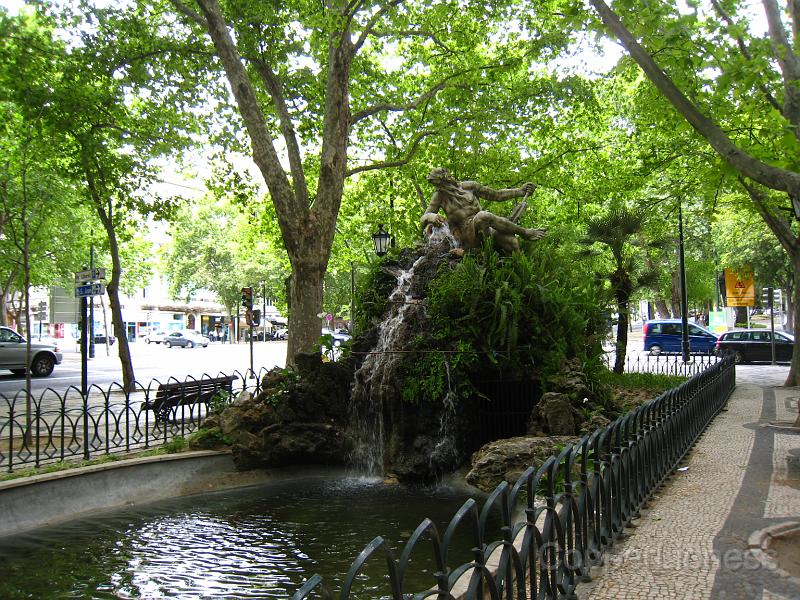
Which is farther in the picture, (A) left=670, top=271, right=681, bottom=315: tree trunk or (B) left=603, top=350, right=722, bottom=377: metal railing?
(A) left=670, top=271, right=681, bottom=315: tree trunk

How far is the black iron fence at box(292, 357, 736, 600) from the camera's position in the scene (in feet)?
8.49

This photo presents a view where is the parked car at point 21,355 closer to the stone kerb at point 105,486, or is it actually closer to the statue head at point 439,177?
the stone kerb at point 105,486

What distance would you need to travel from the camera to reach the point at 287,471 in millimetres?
9547

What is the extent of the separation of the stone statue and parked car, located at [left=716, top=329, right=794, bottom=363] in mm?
20221

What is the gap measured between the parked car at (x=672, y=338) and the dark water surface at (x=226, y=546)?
27.5 metres

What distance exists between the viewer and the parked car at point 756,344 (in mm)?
27750

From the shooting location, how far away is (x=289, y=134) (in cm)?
1403

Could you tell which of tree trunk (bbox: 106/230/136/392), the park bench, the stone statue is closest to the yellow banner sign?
the stone statue

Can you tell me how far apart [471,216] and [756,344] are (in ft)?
72.4

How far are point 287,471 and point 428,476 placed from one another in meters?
2.04

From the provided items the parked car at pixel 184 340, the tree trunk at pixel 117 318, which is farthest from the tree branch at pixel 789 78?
the parked car at pixel 184 340

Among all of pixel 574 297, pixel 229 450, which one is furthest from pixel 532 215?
pixel 229 450

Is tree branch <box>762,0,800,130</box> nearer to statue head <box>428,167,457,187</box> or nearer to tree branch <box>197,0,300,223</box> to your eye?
statue head <box>428,167,457,187</box>

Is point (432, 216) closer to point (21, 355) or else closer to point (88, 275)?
point (88, 275)
